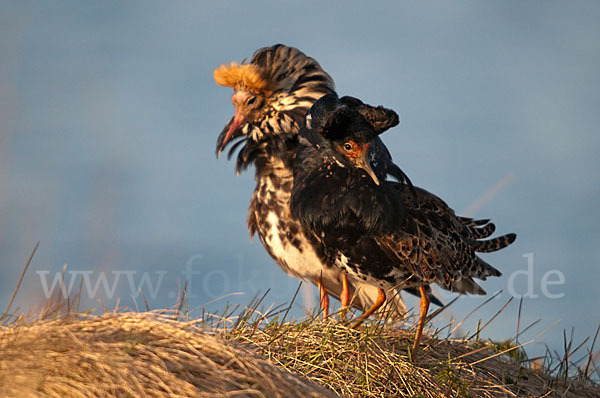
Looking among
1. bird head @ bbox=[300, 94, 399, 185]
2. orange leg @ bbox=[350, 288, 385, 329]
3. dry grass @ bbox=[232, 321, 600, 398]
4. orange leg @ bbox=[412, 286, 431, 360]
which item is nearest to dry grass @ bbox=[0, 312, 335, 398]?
dry grass @ bbox=[232, 321, 600, 398]

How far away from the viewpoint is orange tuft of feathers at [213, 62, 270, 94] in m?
7.76

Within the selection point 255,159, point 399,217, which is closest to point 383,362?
point 399,217

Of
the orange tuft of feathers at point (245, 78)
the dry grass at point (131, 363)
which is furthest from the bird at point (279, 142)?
the dry grass at point (131, 363)

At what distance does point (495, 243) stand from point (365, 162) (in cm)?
216

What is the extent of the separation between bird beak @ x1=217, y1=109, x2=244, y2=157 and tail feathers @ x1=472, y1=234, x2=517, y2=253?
3049mm

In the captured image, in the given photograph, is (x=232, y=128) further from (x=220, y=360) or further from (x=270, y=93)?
(x=220, y=360)

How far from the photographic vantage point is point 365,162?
5496 millimetres

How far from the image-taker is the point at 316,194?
18.8 ft

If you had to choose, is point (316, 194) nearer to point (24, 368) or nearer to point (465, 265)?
point (465, 265)

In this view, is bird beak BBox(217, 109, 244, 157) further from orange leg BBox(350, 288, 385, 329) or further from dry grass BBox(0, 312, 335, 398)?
dry grass BBox(0, 312, 335, 398)

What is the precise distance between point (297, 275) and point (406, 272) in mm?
1713

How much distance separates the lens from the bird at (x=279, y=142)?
7.06 meters

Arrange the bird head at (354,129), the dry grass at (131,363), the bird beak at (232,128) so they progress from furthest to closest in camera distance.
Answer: the bird beak at (232,128) → the bird head at (354,129) → the dry grass at (131,363)

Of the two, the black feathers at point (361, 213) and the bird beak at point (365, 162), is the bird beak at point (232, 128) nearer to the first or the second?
the black feathers at point (361, 213)
